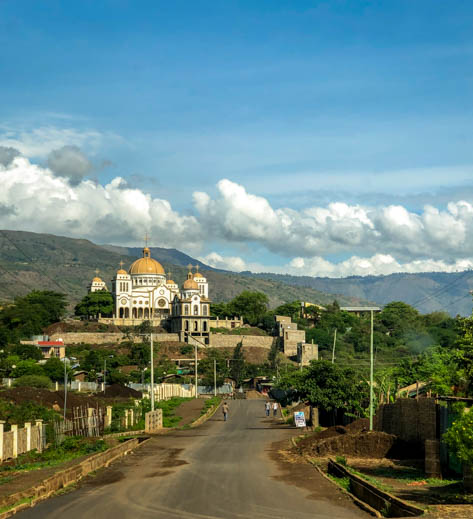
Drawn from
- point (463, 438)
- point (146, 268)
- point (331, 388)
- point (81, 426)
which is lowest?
point (81, 426)

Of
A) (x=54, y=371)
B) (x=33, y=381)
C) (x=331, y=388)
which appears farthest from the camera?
(x=54, y=371)

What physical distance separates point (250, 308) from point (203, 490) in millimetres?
145031

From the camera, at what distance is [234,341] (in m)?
141

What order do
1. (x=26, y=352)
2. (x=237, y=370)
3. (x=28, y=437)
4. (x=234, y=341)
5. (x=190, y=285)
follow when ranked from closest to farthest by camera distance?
(x=28, y=437), (x=26, y=352), (x=237, y=370), (x=234, y=341), (x=190, y=285)

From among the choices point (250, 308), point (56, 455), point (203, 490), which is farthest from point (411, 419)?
point (250, 308)

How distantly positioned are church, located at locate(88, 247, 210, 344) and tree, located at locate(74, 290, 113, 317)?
4.30 feet

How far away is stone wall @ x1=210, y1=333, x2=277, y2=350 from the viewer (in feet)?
460

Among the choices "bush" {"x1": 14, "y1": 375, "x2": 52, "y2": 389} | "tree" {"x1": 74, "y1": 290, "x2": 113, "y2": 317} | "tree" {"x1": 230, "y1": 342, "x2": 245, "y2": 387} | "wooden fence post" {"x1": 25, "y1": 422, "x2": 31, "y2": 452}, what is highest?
"tree" {"x1": 74, "y1": 290, "x2": 113, "y2": 317}

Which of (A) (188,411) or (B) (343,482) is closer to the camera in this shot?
(B) (343,482)

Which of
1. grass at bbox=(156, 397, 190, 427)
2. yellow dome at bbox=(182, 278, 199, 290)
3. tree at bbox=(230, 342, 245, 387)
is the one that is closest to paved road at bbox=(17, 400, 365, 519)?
grass at bbox=(156, 397, 190, 427)

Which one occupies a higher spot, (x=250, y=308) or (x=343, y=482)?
(x=250, y=308)

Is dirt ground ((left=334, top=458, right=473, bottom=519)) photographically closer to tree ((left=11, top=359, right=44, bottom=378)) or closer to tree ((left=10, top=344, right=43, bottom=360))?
tree ((left=11, top=359, right=44, bottom=378))

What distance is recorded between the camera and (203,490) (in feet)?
72.4

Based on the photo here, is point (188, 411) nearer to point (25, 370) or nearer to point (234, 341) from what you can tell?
point (25, 370)
